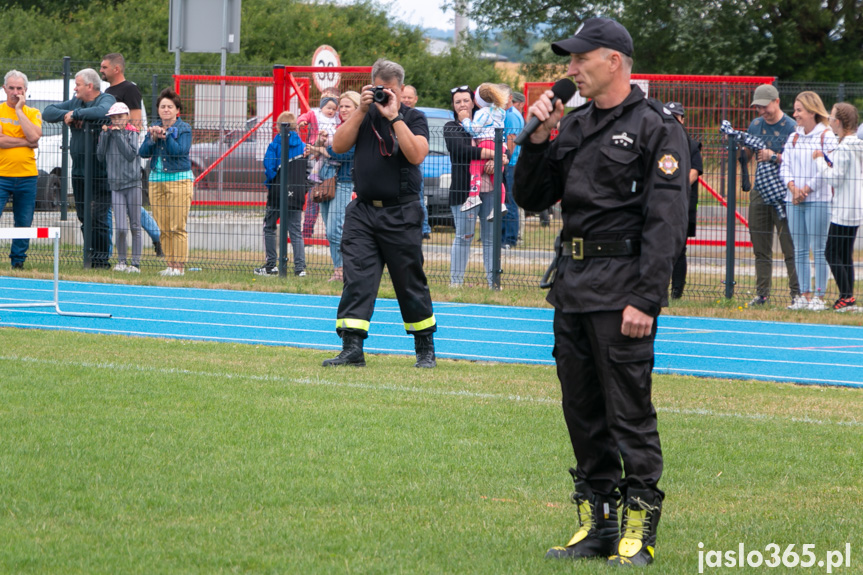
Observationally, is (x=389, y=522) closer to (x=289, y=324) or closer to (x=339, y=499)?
(x=339, y=499)

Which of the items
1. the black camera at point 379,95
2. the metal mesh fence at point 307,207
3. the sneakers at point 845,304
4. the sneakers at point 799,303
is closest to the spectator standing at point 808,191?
the sneakers at point 799,303

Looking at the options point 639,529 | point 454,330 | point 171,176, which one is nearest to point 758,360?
point 454,330

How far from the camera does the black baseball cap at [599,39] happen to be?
472 centimetres

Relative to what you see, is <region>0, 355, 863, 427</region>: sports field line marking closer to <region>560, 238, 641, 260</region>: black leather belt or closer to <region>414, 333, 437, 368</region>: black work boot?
<region>414, 333, 437, 368</region>: black work boot

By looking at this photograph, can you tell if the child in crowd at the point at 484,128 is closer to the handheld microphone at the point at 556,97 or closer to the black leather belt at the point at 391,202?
the black leather belt at the point at 391,202

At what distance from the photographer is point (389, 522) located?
5.19 m

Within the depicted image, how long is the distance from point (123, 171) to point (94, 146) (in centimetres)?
71

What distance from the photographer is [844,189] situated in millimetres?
13242

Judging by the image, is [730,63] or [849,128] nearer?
[849,128]

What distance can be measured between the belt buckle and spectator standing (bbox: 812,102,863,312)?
29.8ft

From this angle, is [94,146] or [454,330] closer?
[454,330]

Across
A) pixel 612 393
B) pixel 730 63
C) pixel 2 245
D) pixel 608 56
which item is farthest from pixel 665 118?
pixel 730 63

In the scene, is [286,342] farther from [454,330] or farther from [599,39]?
[599,39]

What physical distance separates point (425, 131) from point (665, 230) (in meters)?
4.81
